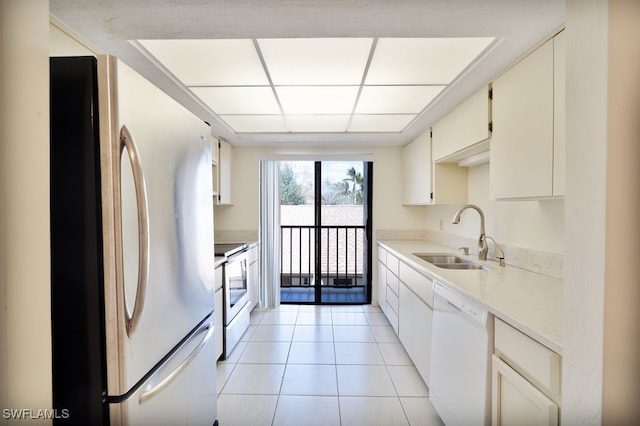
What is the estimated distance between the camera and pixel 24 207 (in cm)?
56

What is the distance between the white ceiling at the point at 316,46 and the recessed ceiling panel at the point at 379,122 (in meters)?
0.15

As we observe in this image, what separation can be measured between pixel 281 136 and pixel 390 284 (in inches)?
82.0

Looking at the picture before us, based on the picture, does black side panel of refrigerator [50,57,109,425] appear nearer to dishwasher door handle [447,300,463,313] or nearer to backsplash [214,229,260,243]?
dishwasher door handle [447,300,463,313]

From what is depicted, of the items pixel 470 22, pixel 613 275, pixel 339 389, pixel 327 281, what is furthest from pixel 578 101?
pixel 327 281

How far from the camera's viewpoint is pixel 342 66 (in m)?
1.60

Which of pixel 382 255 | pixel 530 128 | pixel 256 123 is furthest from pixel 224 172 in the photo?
pixel 530 128

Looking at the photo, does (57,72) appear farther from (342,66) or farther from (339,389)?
(339,389)

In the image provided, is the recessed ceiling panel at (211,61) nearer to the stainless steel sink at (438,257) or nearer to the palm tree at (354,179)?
the stainless steel sink at (438,257)

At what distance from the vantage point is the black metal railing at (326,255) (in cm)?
429

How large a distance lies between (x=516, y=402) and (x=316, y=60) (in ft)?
5.96

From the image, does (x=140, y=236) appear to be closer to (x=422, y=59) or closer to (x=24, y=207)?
(x=24, y=207)

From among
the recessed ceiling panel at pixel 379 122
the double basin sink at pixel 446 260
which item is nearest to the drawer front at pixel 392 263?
the double basin sink at pixel 446 260

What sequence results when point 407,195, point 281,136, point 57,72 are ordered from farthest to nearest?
point 407,195 → point 281,136 → point 57,72

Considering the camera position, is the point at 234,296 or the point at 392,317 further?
the point at 392,317
